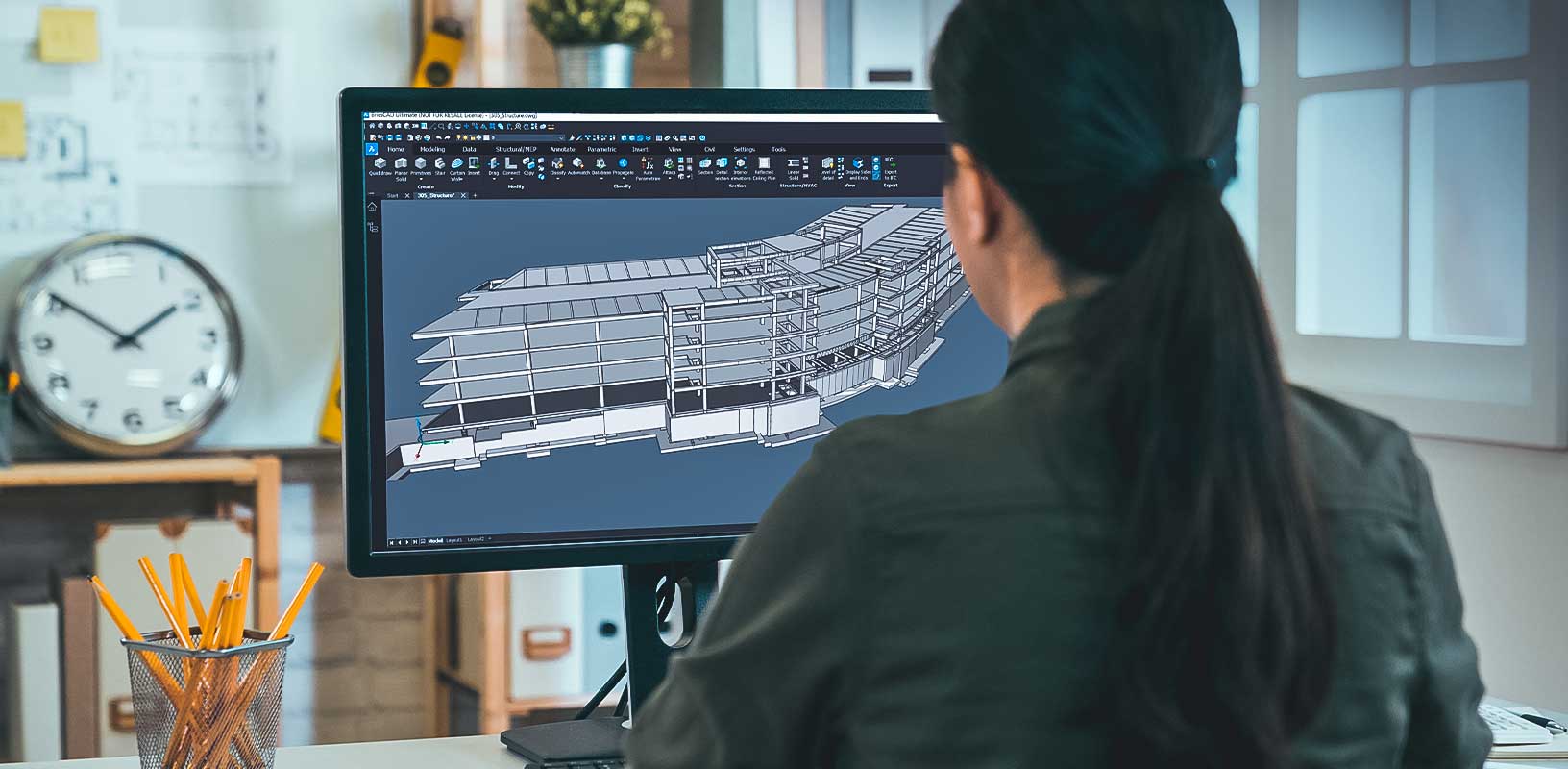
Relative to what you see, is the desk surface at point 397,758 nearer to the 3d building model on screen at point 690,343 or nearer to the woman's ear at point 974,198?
the 3d building model on screen at point 690,343

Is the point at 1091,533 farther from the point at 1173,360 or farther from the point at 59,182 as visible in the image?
the point at 59,182

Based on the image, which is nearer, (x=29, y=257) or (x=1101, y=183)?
(x=1101, y=183)

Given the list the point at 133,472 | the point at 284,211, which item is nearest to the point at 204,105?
the point at 284,211

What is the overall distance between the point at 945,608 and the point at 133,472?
233 centimetres

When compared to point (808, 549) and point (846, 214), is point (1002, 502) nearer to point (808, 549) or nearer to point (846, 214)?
point (808, 549)

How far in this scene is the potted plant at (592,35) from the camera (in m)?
2.66

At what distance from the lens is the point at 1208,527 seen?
1.99 ft

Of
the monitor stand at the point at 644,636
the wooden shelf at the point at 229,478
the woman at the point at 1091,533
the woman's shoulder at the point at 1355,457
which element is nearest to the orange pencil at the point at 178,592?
the monitor stand at the point at 644,636

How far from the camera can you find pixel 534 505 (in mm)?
1137

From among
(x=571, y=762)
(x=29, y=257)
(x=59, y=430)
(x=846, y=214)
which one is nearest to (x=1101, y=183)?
(x=846, y=214)

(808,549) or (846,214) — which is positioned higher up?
(846,214)

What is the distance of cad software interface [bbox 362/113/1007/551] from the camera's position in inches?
43.9

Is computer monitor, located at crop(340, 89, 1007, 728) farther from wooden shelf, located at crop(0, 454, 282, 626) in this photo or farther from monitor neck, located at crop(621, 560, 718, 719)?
wooden shelf, located at crop(0, 454, 282, 626)

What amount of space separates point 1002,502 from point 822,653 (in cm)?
9
